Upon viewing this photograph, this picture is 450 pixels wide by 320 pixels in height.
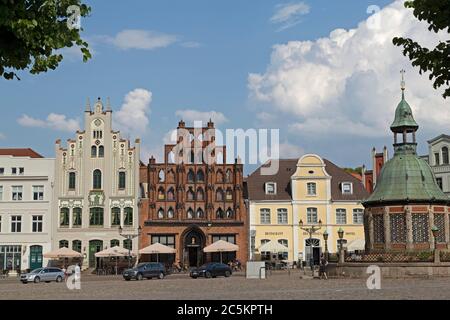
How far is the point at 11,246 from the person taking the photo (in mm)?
67188

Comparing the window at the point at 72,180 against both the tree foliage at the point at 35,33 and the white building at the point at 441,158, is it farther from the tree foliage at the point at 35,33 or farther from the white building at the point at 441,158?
the tree foliage at the point at 35,33

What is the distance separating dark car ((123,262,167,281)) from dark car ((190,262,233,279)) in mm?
2345

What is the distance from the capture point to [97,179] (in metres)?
69.4

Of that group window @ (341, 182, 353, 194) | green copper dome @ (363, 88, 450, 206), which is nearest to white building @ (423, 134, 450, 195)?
window @ (341, 182, 353, 194)

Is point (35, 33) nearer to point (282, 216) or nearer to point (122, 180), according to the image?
point (122, 180)

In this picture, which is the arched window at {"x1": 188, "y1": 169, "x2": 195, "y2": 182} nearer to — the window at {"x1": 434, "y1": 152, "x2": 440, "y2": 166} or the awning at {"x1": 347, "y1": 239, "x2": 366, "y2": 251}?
the awning at {"x1": 347, "y1": 239, "x2": 366, "y2": 251}

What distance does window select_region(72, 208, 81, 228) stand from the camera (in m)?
68.5

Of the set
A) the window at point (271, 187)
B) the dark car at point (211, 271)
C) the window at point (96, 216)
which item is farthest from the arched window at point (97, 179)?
the dark car at point (211, 271)

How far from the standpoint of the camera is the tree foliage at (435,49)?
12.8 meters

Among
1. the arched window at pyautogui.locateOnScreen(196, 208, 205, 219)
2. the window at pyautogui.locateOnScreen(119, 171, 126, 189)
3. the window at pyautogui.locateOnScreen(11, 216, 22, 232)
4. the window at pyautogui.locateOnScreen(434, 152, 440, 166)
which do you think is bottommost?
the window at pyautogui.locateOnScreen(11, 216, 22, 232)

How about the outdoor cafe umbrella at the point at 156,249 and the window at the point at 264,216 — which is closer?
the outdoor cafe umbrella at the point at 156,249

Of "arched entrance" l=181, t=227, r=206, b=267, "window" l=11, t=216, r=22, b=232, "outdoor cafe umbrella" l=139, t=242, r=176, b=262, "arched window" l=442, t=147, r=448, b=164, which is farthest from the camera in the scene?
"arched window" l=442, t=147, r=448, b=164

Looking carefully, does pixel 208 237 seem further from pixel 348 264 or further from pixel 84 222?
pixel 348 264

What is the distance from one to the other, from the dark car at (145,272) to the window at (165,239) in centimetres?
1762
